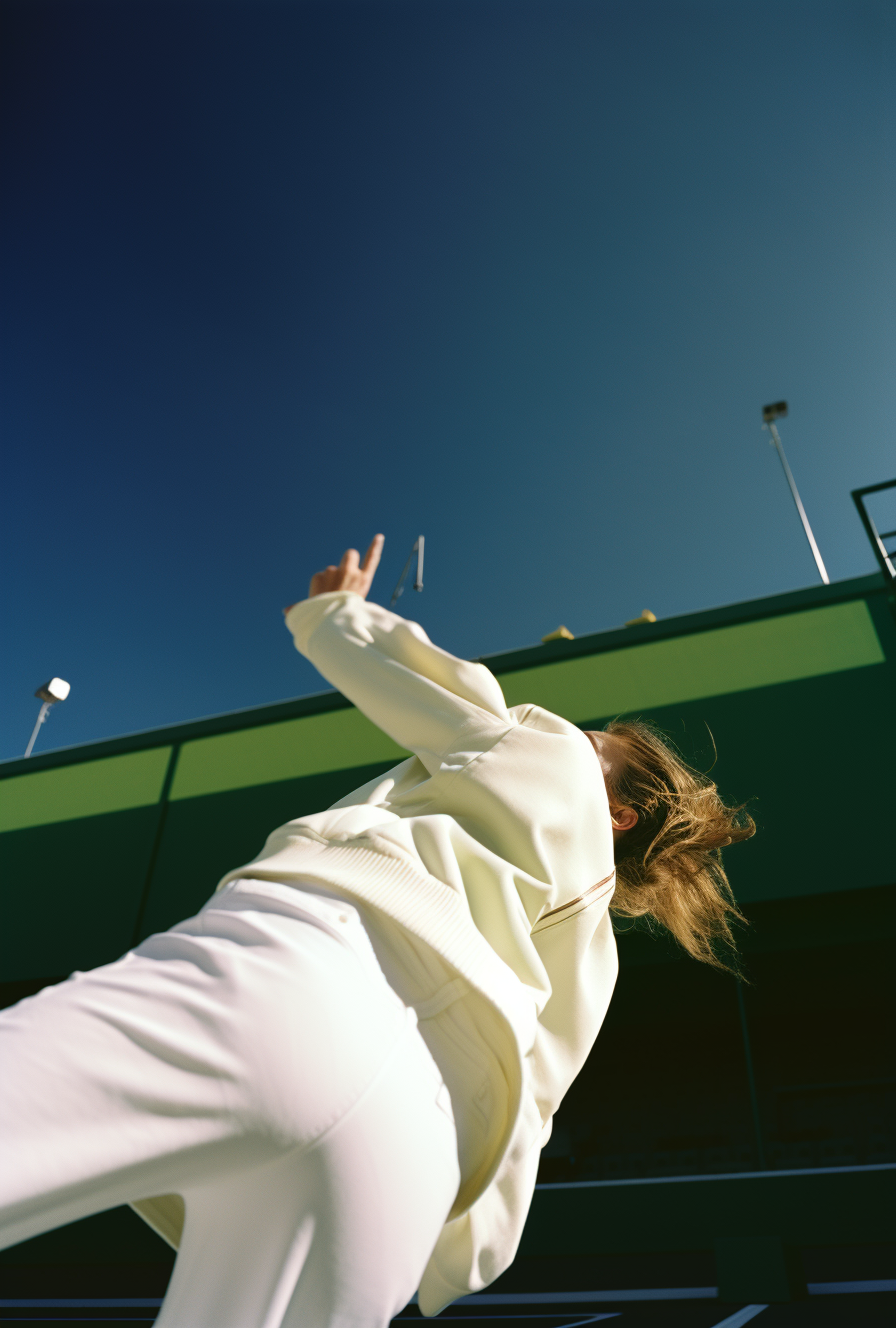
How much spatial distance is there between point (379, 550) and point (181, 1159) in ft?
3.76

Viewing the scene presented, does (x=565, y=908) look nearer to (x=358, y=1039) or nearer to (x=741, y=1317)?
(x=358, y=1039)

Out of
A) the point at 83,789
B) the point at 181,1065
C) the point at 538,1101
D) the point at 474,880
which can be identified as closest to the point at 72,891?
the point at 83,789

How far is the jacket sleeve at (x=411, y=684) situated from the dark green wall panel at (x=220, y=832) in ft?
13.7

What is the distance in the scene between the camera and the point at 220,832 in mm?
5520

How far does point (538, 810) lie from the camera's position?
3.15 feet

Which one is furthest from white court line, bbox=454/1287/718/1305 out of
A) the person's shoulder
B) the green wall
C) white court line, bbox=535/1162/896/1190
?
the person's shoulder

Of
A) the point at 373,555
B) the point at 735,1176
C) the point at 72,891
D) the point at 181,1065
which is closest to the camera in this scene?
the point at 181,1065

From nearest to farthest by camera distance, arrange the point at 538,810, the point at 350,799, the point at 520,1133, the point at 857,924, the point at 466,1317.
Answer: the point at 520,1133 < the point at 538,810 < the point at 350,799 < the point at 466,1317 < the point at 857,924

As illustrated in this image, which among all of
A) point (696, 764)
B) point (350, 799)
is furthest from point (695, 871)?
point (696, 764)

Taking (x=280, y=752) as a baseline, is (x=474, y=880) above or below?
below

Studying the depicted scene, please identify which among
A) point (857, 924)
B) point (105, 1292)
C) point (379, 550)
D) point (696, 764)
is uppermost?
point (696, 764)

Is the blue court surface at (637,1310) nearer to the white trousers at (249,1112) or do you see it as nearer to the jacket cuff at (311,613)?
the white trousers at (249,1112)

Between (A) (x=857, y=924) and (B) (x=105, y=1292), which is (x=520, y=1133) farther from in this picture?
(B) (x=105, y=1292)

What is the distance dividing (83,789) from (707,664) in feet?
18.5
